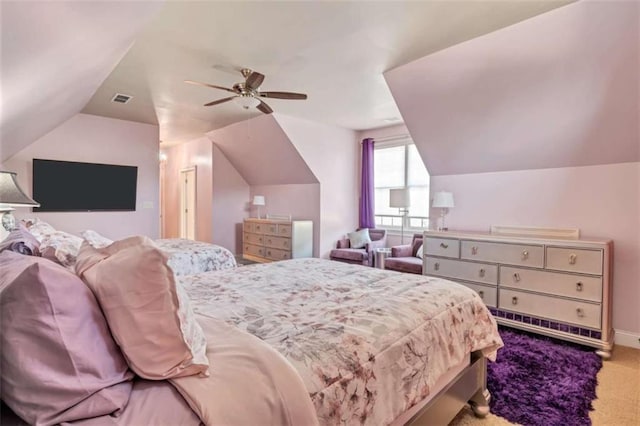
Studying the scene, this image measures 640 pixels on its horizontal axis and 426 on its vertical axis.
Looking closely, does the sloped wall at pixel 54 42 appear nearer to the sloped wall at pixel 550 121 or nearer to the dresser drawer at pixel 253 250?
the sloped wall at pixel 550 121

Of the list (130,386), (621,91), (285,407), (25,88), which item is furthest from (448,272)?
(25,88)

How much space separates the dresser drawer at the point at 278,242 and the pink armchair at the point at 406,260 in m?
2.06

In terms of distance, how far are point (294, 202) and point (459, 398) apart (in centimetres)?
509

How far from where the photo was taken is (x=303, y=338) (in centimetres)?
122

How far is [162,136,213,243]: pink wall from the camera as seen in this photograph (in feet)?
23.2

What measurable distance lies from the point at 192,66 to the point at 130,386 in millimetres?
3207

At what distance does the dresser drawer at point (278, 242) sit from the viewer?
5.92m

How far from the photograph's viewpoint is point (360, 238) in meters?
5.64

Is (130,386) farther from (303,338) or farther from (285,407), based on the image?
(303,338)

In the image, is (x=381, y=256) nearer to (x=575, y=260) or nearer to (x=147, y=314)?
(x=575, y=260)

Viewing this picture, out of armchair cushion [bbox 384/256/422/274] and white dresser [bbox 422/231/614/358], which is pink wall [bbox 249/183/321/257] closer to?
armchair cushion [bbox 384/256/422/274]

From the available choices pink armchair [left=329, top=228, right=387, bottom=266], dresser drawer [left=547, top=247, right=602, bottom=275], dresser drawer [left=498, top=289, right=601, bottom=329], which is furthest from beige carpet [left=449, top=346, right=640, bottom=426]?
pink armchair [left=329, top=228, right=387, bottom=266]

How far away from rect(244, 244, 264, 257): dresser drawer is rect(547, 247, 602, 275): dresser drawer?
16.2 feet

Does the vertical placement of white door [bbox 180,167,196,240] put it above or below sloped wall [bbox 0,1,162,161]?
below
